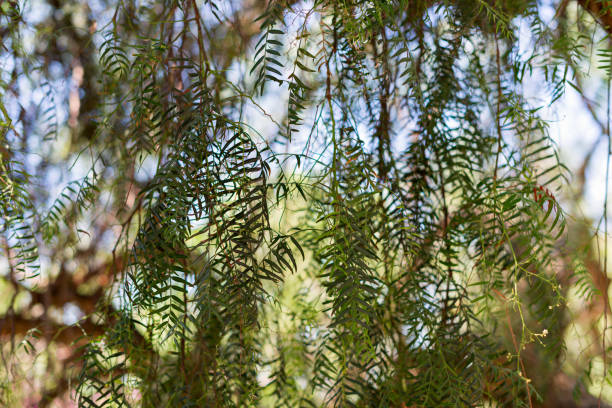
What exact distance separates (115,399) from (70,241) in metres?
0.55

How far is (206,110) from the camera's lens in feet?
2.20

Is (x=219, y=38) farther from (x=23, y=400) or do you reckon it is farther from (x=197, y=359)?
(x=23, y=400)

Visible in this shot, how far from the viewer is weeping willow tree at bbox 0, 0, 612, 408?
656 mm

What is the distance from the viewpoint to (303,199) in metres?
1.12

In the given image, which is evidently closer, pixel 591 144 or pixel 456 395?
pixel 456 395

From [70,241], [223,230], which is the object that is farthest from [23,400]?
[223,230]

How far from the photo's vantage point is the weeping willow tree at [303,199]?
656 mm

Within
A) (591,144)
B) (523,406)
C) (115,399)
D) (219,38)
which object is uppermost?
(219,38)

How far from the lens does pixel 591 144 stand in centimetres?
173

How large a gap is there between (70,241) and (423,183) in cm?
80

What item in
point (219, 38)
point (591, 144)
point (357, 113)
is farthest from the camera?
point (591, 144)

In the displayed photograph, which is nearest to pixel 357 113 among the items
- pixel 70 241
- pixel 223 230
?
pixel 223 230

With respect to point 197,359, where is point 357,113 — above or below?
above

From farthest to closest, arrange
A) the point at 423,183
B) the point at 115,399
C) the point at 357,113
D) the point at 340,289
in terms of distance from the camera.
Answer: the point at 357,113 → the point at 423,183 → the point at 115,399 → the point at 340,289
